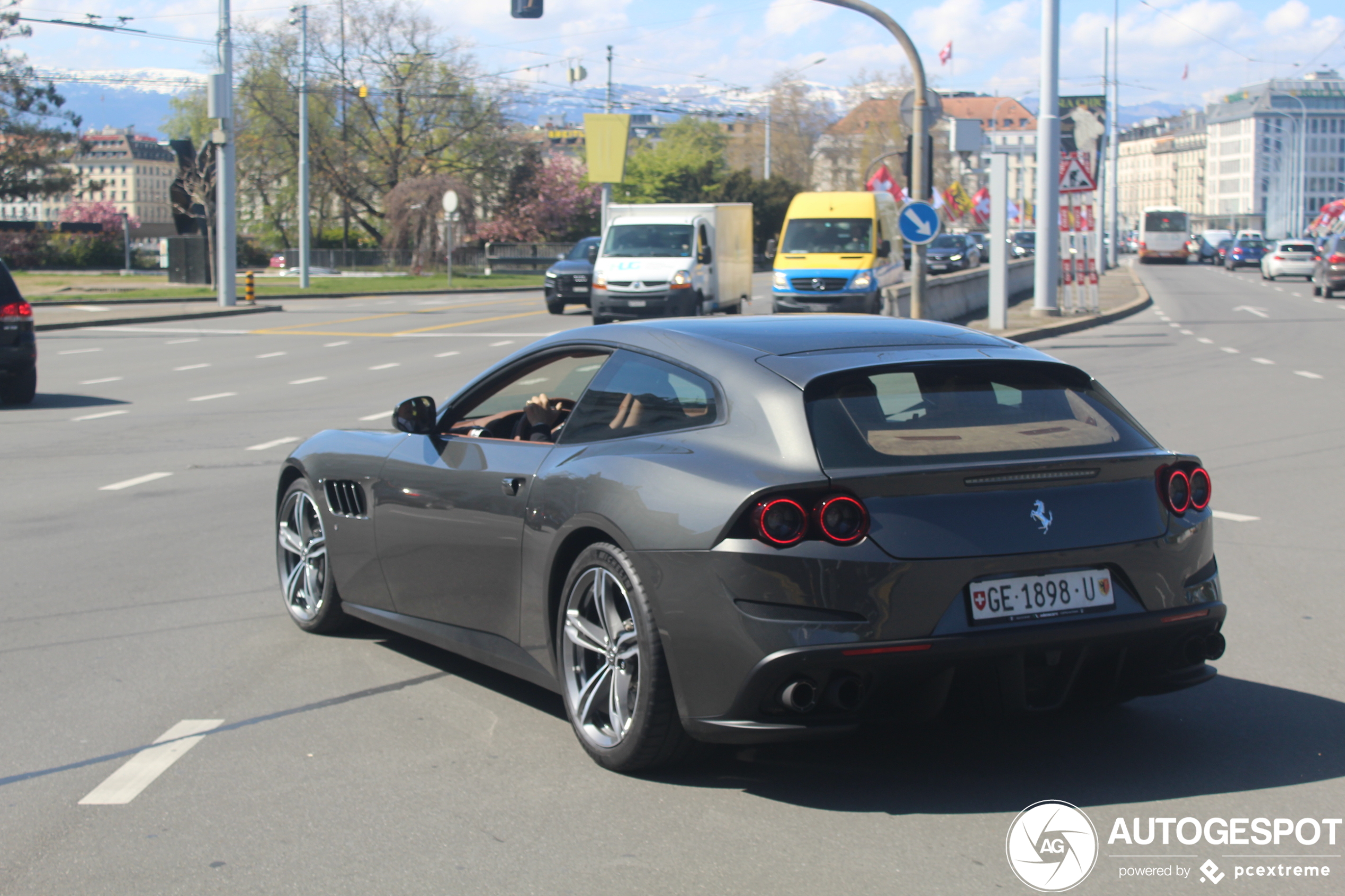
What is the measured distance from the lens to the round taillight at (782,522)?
3.80m

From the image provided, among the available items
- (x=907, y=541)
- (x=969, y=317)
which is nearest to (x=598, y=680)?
(x=907, y=541)

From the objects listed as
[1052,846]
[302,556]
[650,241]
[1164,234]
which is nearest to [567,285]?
[650,241]

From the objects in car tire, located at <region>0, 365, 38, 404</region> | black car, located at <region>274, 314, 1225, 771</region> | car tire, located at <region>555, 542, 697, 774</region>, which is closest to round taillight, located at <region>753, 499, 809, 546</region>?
black car, located at <region>274, 314, 1225, 771</region>

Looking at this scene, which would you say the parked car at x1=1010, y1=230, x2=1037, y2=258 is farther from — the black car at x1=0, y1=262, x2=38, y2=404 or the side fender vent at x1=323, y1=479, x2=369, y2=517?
the side fender vent at x1=323, y1=479, x2=369, y2=517

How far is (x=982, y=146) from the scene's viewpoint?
82.3 feet

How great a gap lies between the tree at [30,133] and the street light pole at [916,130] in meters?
37.2

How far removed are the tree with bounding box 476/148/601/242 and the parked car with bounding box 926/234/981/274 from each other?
2110cm

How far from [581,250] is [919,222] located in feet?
58.2

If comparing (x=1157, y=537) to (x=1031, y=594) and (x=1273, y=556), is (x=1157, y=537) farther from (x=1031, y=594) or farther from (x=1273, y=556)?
(x=1273, y=556)

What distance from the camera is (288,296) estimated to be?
43938 millimetres

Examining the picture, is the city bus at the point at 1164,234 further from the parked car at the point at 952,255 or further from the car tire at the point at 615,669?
the car tire at the point at 615,669

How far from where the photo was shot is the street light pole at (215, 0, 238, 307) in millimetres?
35844

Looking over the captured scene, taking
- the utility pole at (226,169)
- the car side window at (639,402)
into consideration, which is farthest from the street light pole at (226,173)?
the car side window at (639,402)

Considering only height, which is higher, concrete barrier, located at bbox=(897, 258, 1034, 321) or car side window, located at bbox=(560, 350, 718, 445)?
concrete barrier, located at bbox=(897, 258, 1034, 321)
